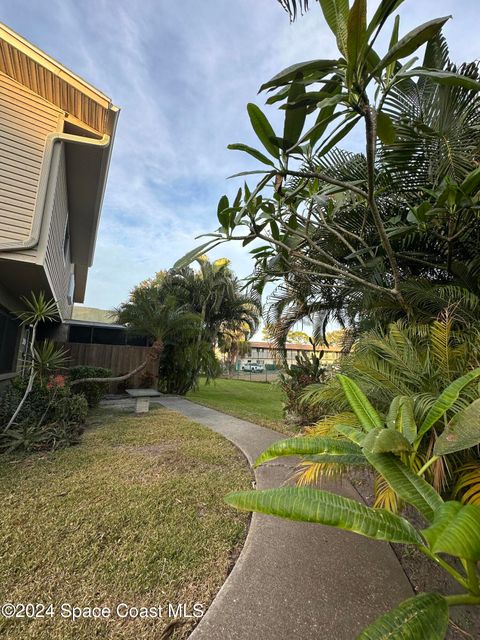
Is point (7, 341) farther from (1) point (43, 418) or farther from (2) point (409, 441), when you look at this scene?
(2) point (409, 441)

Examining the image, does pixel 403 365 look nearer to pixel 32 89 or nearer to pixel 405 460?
pixel 405 460

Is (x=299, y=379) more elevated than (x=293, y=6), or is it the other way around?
(x=293, y=6)

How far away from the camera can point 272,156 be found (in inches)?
83.1

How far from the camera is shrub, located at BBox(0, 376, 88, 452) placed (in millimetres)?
4531

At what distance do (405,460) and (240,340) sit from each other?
76.4 feet

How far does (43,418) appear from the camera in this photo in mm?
5277

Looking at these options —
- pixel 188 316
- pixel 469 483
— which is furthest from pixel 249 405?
pixel 469 483

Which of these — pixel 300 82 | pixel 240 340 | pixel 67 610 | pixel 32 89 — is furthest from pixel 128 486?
pixel 240 340

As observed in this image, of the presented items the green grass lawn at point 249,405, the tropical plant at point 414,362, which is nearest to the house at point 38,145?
the tropical plant at point 414,362

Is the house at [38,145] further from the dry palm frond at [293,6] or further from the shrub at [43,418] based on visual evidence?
the dry palm frond at [293,6]

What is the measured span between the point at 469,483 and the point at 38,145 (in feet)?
24.4

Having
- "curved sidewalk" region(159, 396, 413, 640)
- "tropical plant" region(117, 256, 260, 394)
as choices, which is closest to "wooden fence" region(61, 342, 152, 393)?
"tropical plant" region(117, 256, 260, 394)

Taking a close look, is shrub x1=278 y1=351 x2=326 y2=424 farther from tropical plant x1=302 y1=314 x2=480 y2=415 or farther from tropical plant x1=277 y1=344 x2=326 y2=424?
tropical plant x1=302 y1=314 x2=480 y2=415

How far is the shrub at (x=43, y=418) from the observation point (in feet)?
14.9
